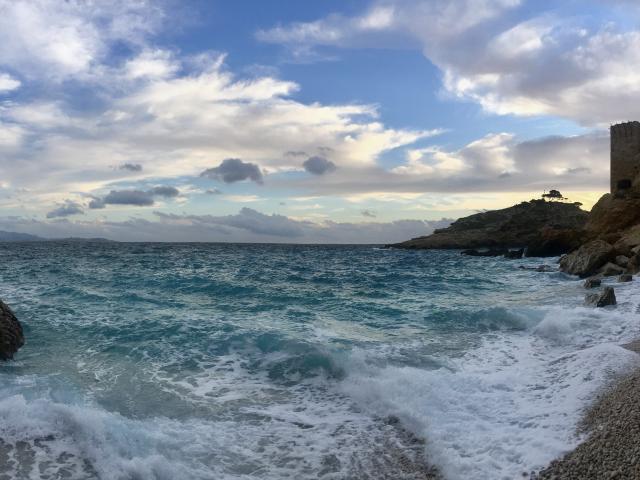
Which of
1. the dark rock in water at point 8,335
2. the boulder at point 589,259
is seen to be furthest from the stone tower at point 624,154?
the dark rock in water at point 8,335

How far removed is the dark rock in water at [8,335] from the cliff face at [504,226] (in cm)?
7690

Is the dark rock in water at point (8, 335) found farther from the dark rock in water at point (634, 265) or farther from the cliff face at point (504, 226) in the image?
the cliff face at point (504, 226)

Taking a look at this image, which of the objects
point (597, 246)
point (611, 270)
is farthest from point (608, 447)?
point (597, 246)

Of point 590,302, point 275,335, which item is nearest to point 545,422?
point 275,335

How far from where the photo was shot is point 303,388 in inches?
385

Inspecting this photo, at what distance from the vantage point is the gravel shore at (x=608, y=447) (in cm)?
520

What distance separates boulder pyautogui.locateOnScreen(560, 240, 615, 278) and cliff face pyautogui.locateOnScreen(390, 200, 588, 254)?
48812 millimetres

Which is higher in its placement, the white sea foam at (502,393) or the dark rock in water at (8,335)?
the dark rock in water at (8,335)

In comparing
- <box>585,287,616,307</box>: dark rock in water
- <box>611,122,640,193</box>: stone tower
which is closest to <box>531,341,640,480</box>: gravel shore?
<box>585,287,616,307</box>: dark rock in water

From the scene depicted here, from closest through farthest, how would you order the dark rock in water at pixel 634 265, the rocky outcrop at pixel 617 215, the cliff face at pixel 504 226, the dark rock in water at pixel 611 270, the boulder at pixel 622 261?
the dark rock in water at pixel 634 265
the dark rock in water at pixel 611 270
the boulder at pixel 622 261
the rocky outcrop at pixel 617 215
the cliff face at pixel 504 226

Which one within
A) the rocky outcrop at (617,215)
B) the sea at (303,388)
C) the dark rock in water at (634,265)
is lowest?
the sea at (303,388)

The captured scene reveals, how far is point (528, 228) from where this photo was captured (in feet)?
280

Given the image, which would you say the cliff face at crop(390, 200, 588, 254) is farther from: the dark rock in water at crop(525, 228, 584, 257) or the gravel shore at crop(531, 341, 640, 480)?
the gravel shore at crop(531, 341, 640, 480)

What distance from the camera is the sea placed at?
21.2ft
